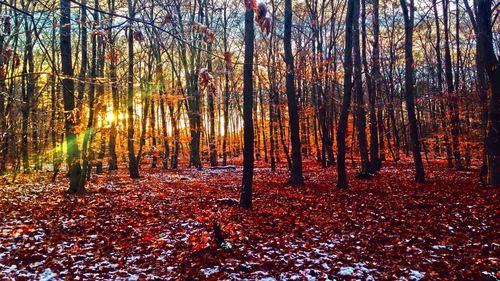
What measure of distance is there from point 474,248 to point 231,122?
48932mm

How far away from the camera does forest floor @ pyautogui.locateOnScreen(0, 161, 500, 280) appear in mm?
5570

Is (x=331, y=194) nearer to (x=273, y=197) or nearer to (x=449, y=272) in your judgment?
(x=273, y=197)

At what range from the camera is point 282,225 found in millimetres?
8250

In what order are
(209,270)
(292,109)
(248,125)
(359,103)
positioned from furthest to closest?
(359,103) < (292,109) < (248,125) < (209,270)

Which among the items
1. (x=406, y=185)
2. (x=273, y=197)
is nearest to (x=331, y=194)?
(x=273, y=197)

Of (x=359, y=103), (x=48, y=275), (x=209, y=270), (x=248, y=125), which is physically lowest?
(x=209, y=270)

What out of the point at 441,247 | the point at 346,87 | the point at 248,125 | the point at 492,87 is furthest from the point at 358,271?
the point at 492,87

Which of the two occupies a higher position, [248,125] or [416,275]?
[248,125]

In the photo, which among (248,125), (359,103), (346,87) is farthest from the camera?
(359,103)

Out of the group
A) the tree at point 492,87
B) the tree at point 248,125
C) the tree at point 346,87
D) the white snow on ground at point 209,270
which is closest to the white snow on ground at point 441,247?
the white snow on ground at point 209,270

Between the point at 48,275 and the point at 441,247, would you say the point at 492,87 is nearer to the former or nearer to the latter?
the point at 441,247

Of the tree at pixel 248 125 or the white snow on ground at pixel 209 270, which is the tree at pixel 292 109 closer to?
the tree at pixel 248 125

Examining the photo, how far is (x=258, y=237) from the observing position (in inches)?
288

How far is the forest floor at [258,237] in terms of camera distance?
5.57 meters
